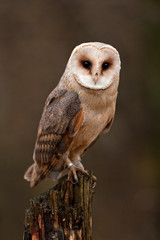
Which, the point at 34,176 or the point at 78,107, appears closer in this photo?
the point at 78,107

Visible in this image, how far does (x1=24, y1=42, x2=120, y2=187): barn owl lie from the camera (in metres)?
4.57

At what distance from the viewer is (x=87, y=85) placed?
465 cm

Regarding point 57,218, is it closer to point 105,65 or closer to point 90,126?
point 90,126

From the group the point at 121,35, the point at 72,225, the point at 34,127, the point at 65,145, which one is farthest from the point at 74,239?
the point at 121,35

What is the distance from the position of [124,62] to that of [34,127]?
155 centimetres

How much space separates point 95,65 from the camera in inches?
178

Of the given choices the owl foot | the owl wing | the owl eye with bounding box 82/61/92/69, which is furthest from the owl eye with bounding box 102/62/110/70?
the owl foot

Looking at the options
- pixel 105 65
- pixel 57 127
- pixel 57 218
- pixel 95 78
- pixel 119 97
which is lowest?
pixel 57 218

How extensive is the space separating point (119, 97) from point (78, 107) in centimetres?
293

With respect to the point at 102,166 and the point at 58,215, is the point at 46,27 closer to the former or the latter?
the point at 102,166

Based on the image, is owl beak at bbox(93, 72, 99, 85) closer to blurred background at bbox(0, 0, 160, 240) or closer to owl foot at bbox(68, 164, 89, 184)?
owl foot at bbox(68, 164, 89, 184)

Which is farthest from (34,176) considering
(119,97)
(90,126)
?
(119,97)

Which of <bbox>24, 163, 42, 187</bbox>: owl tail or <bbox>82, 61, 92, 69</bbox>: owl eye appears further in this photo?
<bbox>24, 163, 42, 187</bbox>: owl tail

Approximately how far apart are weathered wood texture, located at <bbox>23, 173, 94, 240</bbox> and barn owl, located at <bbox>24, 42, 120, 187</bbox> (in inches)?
18.9
